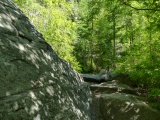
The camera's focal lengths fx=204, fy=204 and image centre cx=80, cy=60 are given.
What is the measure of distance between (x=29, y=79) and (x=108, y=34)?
23.3 meters

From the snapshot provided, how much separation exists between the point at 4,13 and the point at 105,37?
73.0 feet

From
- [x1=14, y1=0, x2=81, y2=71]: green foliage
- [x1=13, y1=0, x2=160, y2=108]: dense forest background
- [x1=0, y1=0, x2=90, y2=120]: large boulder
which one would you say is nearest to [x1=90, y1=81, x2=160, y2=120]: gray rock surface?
[x1=13, y1=0, x2=160, y2=108]: dense forest background

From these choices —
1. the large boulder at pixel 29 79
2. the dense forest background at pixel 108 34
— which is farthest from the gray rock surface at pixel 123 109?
the large boulder at pixel 29 79

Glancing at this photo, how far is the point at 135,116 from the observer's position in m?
8.60

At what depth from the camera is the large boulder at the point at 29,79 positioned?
156 inches

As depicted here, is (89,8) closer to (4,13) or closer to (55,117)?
(4,13)

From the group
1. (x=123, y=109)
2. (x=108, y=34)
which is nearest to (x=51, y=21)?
(x=108, y=34)

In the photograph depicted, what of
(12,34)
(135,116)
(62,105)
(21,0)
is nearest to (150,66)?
(135,116)

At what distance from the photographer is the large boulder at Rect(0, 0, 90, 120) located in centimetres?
397

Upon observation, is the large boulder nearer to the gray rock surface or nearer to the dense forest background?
the gray rock surface

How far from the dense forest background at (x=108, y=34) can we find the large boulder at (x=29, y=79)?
3.24 m

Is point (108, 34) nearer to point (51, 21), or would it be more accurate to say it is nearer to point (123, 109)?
point (51, 21)

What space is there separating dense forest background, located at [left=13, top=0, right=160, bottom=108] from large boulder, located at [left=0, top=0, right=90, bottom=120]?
3.24 m

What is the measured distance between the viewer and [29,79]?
15.4ft
